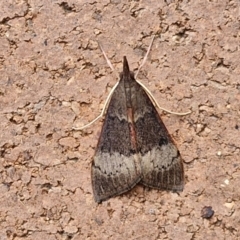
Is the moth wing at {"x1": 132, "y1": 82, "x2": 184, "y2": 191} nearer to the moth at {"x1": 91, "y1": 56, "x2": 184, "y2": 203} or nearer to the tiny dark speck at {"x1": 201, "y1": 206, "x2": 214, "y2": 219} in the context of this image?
the moth at {"x1": 91, "y1": 56, "x2": 184, "y2": 203}

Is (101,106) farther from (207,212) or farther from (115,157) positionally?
(207,212)

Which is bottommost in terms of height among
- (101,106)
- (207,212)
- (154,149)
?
(207,212)

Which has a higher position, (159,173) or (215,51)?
(215,51)

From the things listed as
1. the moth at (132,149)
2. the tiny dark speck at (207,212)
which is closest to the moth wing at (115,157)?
the moth at (132,149)

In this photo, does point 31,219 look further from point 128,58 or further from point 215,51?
point 215,51

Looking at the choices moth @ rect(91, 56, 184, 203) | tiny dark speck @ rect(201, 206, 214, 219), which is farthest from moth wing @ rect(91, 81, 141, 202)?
tiny dark speck @ rect(201, 206, 214, 219)

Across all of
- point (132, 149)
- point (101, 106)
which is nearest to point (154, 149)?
point (132, 149)

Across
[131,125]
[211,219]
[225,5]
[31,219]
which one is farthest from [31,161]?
[225,5]
